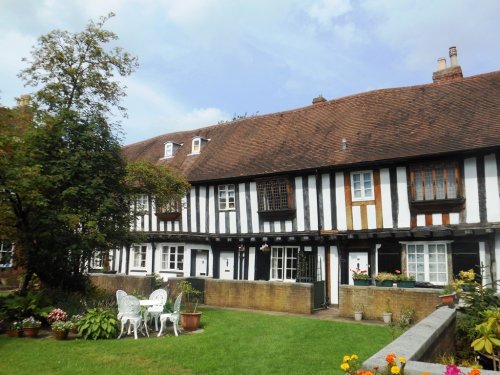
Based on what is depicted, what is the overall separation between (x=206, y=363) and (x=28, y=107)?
9618 millimetres

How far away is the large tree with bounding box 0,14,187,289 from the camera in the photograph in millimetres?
11375

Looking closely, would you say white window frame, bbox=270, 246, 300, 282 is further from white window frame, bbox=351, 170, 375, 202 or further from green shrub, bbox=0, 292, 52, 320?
green shrub, bbox=0, 292, 52, 320

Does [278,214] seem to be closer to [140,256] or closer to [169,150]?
[140,256]

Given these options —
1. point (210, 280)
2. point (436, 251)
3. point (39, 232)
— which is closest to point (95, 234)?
point (39, 232)

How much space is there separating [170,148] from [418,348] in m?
21.2

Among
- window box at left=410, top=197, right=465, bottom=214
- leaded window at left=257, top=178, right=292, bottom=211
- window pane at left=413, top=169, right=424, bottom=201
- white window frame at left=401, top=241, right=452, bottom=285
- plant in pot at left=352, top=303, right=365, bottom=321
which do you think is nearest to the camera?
plant in pot at left=352, top=303, right=365, bottom=321

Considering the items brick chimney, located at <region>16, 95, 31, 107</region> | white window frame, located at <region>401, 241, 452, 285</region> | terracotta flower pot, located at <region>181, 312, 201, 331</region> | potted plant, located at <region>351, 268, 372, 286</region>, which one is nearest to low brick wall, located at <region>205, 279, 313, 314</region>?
potted plant, located at <region>351, 268, 372, 286</region>

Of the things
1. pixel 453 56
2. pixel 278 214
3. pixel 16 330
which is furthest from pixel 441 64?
pixel 16 330

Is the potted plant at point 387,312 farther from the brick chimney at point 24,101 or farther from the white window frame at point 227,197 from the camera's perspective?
the brick chimney at point 24,101

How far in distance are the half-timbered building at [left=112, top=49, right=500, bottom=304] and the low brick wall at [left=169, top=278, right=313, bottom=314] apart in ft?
8.99

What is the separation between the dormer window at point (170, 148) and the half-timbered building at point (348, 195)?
2.10 m

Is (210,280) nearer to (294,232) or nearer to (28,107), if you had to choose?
(294,232)

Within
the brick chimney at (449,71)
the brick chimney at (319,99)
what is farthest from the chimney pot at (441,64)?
the brick chimney at (319,99)

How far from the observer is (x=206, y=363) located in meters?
7.27
